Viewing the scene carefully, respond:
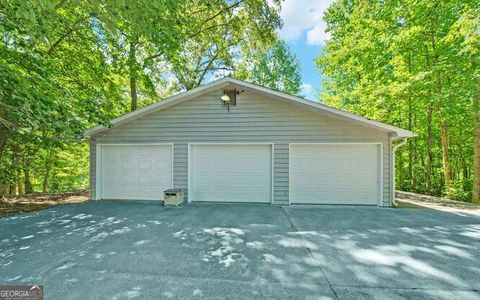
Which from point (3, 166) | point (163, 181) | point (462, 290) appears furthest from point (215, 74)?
point (462, 290)

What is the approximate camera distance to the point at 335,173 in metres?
6.68

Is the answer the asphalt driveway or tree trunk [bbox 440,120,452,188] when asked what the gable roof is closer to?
the asphalt driveway

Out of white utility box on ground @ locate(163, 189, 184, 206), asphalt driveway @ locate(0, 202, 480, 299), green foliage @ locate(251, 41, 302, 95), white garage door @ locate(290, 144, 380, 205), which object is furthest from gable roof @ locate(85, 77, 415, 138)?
green foliage @ locate(251, 41, 302, 95)

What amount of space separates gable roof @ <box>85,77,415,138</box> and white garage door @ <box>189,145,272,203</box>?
151 cm

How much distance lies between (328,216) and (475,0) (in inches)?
314

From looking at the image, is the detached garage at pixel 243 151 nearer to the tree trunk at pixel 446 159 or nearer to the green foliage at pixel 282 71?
the tree trunk at pixel 446 159

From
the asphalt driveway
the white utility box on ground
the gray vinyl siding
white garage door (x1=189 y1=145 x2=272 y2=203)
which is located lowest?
the asphalt driveway

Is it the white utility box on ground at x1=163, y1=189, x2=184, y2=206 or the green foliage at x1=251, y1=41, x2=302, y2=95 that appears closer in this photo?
the white utility box on ground at x1=163, y1=189, x2=184, y2=206

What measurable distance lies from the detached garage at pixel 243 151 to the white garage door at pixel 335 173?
0.03 meters

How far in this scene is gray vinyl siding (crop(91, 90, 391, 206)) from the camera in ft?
21.7

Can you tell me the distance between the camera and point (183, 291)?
232 cm

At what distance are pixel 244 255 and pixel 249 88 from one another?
15.9 feet

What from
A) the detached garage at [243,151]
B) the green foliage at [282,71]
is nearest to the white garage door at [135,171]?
the detached garage at [243,151]

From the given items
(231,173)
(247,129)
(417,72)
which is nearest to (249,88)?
(247,129)
